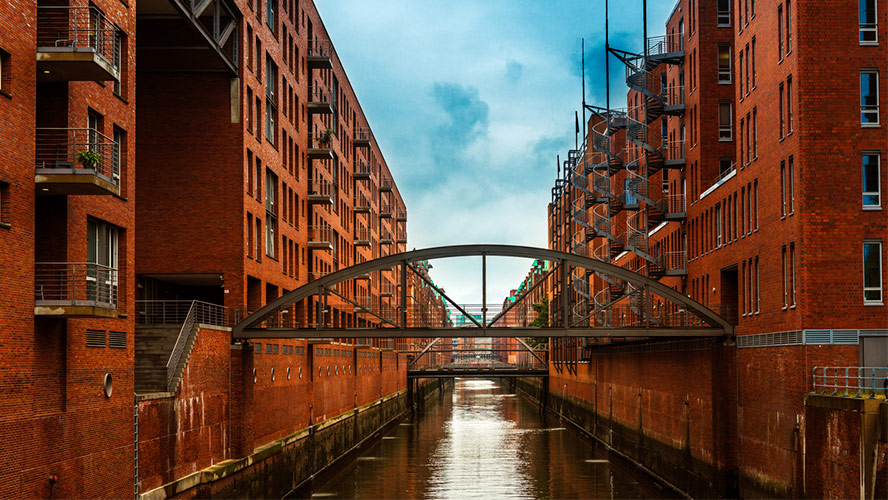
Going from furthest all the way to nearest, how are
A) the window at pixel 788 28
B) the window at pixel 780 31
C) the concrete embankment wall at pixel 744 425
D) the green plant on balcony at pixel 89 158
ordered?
the window at pixel 780 31 → the window at pixel 788 28 → the concrete embankment wall at pixel 744 425 → the green plant on balcony at pixel 89 158

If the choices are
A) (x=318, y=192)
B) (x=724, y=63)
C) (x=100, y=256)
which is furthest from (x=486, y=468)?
(x=100, y=256)

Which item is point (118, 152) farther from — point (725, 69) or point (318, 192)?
point (725, 69)

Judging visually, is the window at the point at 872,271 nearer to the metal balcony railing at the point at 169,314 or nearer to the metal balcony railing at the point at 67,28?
the metal balcony railing at the point at 169,314

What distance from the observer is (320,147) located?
1788 inches

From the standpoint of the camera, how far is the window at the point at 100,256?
20.0 metres

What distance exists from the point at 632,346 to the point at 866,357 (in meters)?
20.0

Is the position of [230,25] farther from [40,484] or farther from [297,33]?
[40,484]

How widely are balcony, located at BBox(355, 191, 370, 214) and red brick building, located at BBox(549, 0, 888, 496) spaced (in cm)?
2530

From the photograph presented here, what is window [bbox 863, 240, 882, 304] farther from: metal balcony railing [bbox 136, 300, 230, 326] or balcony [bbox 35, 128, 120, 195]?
metal balcony railing [bbox 136, 300, 230, 326]

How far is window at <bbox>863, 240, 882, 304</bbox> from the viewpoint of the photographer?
23.8m

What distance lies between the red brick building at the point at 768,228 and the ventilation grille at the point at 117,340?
15.5 meters

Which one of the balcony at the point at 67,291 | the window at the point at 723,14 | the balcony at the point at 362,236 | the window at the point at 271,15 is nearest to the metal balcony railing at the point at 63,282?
the balcony at the point at 67,291

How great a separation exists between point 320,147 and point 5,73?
2933 centimetres

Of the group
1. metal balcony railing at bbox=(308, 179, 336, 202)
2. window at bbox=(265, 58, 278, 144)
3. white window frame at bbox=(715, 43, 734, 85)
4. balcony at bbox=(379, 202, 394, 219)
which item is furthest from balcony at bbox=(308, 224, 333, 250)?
balcony at bbox=(379, 202, 394, 219)
